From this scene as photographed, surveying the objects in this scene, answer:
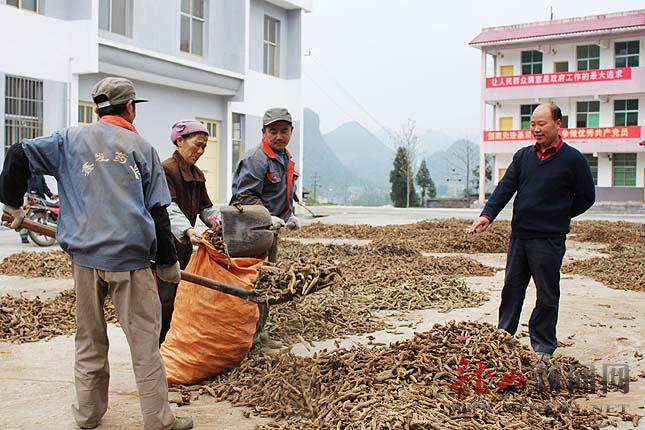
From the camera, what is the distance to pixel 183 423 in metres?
3.64

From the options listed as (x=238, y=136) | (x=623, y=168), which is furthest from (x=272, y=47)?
(x=623, y=168)

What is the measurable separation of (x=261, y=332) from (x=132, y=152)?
2.17m

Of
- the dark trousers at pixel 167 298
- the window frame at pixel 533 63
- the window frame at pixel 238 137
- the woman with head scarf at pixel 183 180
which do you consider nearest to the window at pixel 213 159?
the window frame at pixel 238 137

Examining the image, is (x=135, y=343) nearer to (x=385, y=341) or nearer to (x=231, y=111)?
(x=385, y=341)

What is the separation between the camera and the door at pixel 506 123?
44594 millimetres

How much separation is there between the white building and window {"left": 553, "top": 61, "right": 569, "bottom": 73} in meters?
20.9

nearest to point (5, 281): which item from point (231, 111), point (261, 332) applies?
point (261, 332)

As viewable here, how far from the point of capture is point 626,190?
133ft

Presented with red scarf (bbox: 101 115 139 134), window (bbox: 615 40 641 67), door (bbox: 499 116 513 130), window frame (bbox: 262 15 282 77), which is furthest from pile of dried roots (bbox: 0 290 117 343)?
window (bbox: 615 40 641 67)

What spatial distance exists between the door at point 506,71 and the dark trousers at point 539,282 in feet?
137

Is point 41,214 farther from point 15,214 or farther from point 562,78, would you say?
point 562,78

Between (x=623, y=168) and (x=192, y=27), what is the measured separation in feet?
91.8

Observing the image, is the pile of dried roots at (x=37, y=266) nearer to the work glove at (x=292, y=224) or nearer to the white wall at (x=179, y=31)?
the work glove at (x=292, y=224)

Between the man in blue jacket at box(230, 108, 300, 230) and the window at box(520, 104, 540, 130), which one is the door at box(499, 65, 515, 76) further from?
the man in blue jacket at box(230, 108, 300, 230)
